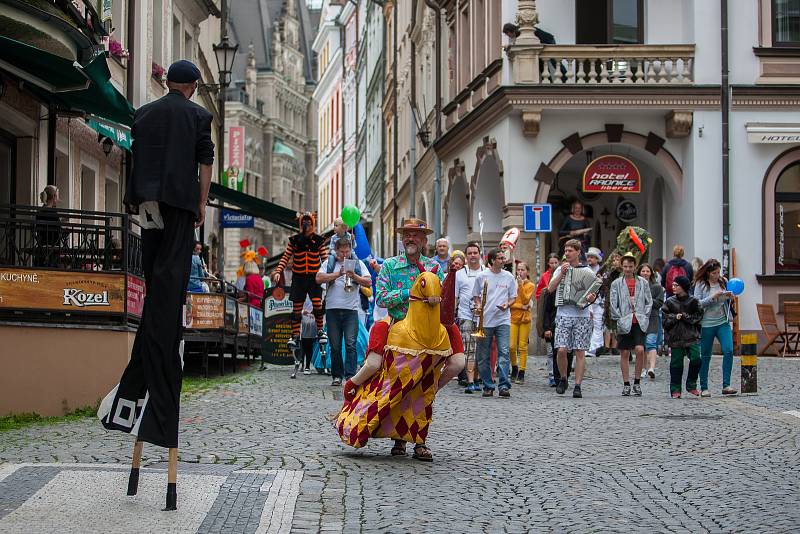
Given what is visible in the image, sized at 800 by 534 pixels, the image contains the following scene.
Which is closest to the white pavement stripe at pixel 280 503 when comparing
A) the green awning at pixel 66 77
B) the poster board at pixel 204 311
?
the green awning at pixel 66 77

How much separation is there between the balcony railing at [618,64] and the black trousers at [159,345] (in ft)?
72.6

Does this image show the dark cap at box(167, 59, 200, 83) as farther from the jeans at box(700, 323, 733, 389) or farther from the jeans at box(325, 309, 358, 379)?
the jeans at box(700, 323, 733, 389)

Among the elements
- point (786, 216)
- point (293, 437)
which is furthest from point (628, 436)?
point (786, 216)

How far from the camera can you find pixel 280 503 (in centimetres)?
793

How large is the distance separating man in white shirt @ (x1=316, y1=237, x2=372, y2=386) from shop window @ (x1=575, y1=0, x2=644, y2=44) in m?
14.3

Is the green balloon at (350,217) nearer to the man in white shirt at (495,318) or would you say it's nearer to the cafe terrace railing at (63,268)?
the man in white shirt at (495,318)

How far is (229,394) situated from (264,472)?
7600 millimetres

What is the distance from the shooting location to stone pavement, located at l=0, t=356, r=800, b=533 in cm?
762

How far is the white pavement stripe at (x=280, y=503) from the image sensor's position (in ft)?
23.8

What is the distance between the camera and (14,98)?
1850 cm

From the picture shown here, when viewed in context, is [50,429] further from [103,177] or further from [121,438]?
[103,177]

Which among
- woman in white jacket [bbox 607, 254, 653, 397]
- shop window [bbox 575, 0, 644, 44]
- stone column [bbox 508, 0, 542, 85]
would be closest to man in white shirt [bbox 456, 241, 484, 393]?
woman in white jacket [bbox 607, 254, 653, 397]

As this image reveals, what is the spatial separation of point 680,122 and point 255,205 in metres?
9.39

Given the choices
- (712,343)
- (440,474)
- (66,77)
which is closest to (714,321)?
(712,343)
